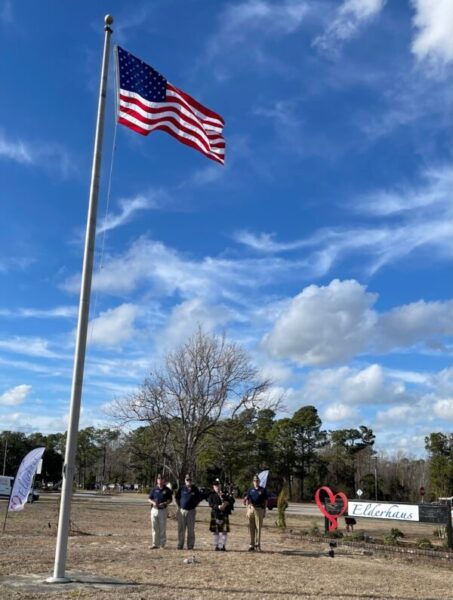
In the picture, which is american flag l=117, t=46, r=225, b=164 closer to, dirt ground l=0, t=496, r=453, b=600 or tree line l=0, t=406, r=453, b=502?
dirt ground l=0, t=496, r=453, b=600

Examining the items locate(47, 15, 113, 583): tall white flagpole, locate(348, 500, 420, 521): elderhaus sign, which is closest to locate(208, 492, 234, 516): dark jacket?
locate(47, 15, 113, 583): tall white flagpole

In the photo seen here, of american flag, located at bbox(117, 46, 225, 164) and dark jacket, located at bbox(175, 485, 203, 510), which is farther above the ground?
american flag, located at bbox(117, 46, 225, 164)

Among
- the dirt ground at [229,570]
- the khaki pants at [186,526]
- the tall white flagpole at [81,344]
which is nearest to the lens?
the dirt ground at [229,570]

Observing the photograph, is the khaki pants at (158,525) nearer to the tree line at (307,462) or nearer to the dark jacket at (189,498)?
the dark jacket at (189,498)

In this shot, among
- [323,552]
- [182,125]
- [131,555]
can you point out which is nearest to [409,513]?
[323,552]

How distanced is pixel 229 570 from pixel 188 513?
13.3ft

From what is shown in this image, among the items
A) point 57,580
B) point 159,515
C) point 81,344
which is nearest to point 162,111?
point 81,344

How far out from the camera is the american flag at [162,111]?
35.0 feet

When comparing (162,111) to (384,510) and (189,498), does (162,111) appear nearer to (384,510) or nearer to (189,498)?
(189,498)

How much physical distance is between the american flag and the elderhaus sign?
1253cm

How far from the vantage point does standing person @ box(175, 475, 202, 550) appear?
583 inches

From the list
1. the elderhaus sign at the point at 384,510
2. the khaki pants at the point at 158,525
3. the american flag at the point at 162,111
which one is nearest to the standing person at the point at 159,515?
the khaki pants at the point at 158,525

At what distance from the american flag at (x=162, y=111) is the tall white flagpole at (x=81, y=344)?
33 centimetres

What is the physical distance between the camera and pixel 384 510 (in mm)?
19875
